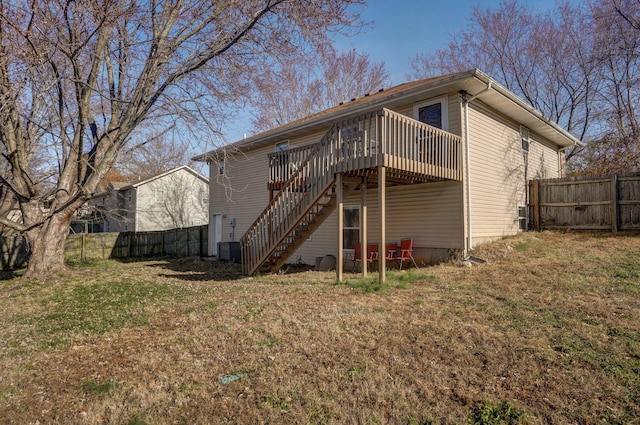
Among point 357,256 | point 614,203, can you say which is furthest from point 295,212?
point 614,203

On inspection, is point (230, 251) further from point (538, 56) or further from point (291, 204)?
point (538, 56)

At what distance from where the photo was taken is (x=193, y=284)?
9219 millimetres

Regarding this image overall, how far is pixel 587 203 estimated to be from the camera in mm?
11812

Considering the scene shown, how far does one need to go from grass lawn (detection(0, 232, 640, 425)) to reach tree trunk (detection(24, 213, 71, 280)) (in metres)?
2.30

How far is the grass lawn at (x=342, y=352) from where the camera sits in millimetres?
3238

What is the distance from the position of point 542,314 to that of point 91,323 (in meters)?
6.59

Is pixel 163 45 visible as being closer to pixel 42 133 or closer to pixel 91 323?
pixel 42 133

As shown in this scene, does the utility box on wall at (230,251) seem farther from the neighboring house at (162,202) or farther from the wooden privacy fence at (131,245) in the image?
the neighboring house at (162,202)

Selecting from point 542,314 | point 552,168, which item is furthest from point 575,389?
point 552,168

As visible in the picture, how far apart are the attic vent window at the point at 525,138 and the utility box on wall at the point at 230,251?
10566 millimetres

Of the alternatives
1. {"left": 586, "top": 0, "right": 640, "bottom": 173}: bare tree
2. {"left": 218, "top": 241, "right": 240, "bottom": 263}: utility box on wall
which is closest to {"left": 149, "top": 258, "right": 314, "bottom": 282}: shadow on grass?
{"left": 218, "top": 241, "right": 240, "bottom": 263}: utility box on wall

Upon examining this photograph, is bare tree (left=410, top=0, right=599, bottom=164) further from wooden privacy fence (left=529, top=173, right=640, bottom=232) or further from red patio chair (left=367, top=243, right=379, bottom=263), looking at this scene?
red patio chair (left=367, top=243, right=379, bottom=263)

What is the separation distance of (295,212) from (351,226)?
3.16 m

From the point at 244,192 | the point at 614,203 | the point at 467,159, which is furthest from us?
the point at 244,192
